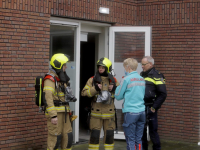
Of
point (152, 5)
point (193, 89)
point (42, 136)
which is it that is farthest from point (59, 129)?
point (152, 5)

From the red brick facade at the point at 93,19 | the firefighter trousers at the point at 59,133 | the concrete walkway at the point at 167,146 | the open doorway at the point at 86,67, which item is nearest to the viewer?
the firefighter trousers at the point at 59,133

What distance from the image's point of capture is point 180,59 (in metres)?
8.35

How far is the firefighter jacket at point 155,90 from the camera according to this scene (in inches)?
241

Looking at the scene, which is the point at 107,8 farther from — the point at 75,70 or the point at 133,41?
the point at 75,70

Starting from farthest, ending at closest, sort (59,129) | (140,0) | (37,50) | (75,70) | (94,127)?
(140,0) → (75,70) → (37,50) → (94,127) → (59,129)

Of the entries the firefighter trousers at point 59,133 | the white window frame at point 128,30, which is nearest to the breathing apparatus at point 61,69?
the firefighter trousers at point 59,133

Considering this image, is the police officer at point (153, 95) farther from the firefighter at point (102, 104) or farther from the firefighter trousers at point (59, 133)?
the firefighter trousers at point (59, 133)

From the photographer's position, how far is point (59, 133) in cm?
545

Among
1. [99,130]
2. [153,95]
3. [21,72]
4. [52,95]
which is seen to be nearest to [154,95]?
[153,95]

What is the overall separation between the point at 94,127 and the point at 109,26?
313 centimetres

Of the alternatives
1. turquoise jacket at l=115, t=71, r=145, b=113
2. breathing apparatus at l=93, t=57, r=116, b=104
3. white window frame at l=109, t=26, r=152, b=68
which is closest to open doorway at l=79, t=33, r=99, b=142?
white window frame at l=109, t=26, r=152, b=68

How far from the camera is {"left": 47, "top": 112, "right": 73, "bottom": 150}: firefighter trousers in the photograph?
212 inches

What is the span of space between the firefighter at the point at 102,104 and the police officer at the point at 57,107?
0.60 m

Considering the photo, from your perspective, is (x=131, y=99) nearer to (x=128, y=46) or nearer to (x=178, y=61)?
(x=128, y=46)
